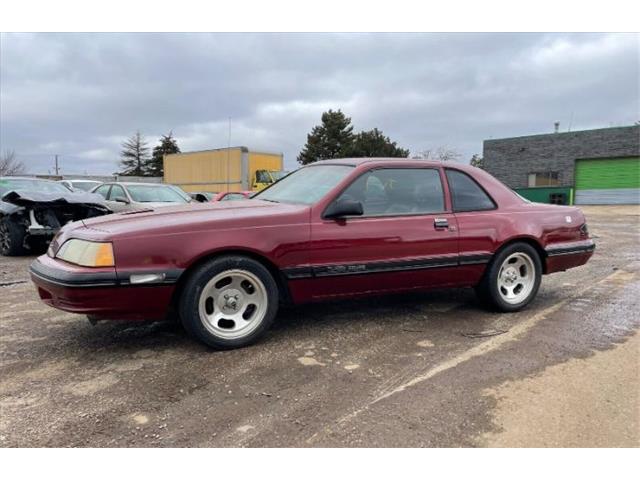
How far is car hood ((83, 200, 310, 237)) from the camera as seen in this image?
3299 millimetres

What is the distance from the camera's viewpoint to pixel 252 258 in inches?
139

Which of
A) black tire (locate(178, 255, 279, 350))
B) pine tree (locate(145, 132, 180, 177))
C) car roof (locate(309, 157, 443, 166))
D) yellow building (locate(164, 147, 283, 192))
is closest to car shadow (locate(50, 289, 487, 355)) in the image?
black tire (locate(178, 255, 279, 350))

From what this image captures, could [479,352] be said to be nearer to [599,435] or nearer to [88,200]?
[599,435]

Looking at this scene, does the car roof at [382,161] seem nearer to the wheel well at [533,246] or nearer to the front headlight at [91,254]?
the wheel well at [533,246]

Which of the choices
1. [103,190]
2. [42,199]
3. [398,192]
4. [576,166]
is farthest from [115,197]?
[576,166]

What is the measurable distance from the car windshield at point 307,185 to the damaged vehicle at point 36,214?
443 cm

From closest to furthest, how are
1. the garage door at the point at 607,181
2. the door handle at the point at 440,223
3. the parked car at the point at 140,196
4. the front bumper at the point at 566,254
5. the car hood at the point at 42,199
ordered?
the door handle at the point at 440,223 → the front bumper at the point at 566,254 → the car hood at the point at 42,199 → the parked car at the point at 140,196 → the garage door at the point at 607,181

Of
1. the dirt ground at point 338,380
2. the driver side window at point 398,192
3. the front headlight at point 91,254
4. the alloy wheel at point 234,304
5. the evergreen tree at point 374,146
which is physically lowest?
the dirt ground at point 338,380

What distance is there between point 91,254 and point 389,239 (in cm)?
219

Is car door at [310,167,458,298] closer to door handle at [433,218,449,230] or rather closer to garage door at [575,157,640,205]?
door handle at [433,218,449,230]

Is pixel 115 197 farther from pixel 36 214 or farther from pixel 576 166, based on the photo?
pixel 576 166

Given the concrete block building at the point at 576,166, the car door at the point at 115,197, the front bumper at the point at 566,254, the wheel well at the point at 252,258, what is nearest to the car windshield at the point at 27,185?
the car door at the point at 115,197

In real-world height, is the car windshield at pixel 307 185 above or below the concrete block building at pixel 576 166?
below

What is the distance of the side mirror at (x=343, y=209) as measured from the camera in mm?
3683
